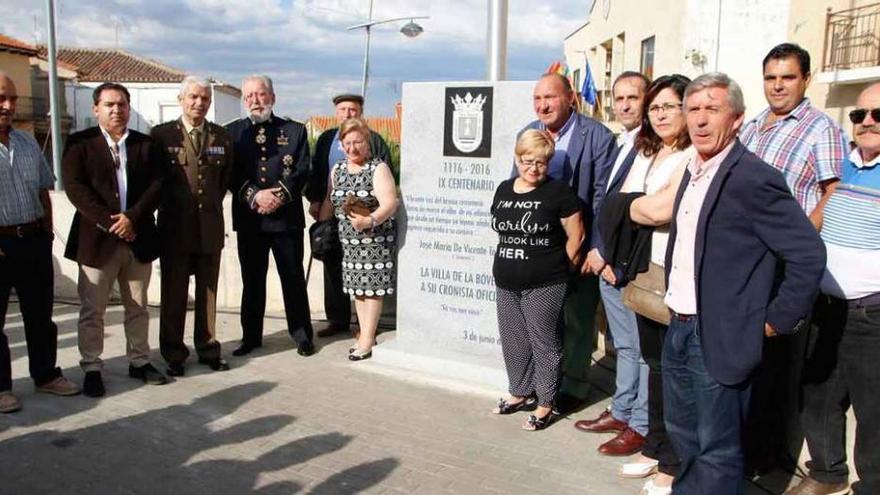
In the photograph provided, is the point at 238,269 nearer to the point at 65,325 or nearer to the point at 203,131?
the point at 65,325

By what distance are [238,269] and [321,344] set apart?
2.03m

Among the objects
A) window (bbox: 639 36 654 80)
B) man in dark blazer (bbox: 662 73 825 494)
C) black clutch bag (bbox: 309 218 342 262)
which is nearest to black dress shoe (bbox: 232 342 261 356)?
black clutch bag (bbox: 309 218 342 262)

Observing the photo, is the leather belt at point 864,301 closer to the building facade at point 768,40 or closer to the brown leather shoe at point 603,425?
the brown leather shoe at point 603,425

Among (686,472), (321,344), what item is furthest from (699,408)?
(321,344)

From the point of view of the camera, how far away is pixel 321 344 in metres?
5.83

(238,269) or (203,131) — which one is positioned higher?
(203,131)

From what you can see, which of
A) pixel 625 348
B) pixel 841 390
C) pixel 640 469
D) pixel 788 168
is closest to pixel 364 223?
pixel 625 348

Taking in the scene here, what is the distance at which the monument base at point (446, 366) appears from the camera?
4.74 m

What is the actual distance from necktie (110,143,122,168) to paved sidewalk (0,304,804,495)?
151cm

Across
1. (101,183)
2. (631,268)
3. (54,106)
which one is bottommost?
(631,268)

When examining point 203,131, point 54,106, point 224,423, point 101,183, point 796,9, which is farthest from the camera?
point 796,9

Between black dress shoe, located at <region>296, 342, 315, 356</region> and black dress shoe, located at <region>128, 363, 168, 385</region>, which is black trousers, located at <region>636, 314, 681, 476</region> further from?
black dress shoe, located at <region>128, 363, 168, 385</region>

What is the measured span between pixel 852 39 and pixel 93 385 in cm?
1519

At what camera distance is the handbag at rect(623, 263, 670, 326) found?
3059mm
